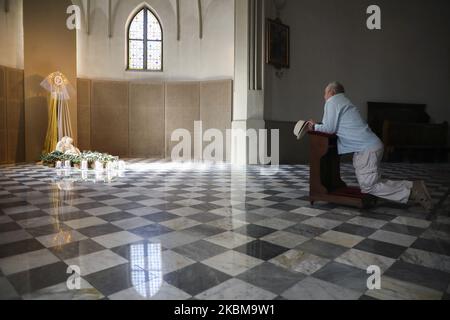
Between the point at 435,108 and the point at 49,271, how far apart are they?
14.7 m

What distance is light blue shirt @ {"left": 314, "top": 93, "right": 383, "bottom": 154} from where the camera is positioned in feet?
14.3

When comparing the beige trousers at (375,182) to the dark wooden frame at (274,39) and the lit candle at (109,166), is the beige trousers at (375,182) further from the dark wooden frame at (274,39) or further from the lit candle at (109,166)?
the dark wooden frame at (274,39)

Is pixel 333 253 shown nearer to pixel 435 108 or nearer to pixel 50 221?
pixel 50 221

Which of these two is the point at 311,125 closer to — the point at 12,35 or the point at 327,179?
the point at 327,179

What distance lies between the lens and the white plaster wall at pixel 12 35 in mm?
10234

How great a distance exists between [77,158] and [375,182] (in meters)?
7.67

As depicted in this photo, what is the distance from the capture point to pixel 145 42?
45.0 feet

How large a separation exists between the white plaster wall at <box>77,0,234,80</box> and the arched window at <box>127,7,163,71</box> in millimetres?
255

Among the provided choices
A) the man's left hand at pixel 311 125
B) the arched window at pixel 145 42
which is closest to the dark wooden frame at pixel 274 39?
the arched window at pixel 145 42

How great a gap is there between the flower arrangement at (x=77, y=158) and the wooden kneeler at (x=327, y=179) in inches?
237

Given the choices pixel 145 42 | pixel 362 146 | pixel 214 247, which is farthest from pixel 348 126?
pixel 145 42

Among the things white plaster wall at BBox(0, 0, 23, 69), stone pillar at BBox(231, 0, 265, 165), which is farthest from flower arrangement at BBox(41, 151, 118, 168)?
stone pillar at BBox(231, 0, 265, 165)

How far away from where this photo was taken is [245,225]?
3.67m

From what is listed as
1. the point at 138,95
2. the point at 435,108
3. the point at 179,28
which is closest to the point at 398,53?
the point at 435,108
